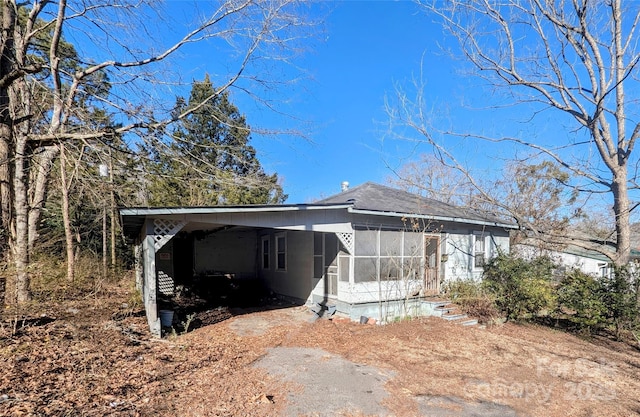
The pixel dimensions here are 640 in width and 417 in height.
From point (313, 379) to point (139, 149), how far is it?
5.15 m

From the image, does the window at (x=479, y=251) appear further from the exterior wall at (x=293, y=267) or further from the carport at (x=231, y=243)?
the exterior wall at (x=293, y=267)

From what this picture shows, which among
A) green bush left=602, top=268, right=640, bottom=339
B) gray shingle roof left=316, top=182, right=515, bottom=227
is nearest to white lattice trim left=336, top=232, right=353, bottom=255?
gray shingle roof left=316, top=182, right=515, bottom=227

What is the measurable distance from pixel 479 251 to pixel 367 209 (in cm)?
538

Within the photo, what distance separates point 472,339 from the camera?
727 centimetres

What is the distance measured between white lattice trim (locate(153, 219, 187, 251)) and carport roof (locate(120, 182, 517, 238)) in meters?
0.28

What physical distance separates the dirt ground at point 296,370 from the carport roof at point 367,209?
2241 mm

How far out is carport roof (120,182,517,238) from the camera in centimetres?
655

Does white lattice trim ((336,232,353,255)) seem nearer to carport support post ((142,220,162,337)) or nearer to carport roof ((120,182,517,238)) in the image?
carport roof ((120,182,517,238))

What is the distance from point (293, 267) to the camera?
11031mm

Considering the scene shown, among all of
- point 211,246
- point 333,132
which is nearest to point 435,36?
point 333,132

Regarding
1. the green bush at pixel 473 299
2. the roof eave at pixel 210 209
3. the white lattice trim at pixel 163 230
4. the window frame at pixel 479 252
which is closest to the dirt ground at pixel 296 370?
the green bush at pixel 473 299

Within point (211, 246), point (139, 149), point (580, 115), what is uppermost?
point (580, 115)

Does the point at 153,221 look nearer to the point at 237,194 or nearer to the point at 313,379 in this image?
the point at 313,379

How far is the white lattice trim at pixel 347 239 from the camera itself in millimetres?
8562
